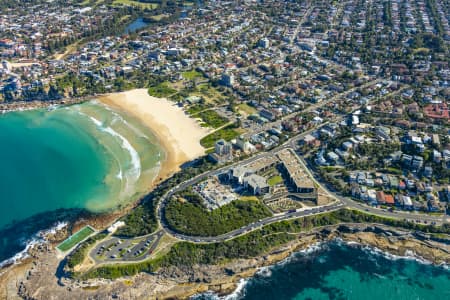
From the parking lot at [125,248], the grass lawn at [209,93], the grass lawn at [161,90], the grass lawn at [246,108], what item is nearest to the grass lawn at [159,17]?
the grass lawn at [161,90]

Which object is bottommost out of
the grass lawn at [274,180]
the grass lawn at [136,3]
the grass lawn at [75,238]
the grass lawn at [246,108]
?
the grass lawn at [75,238]

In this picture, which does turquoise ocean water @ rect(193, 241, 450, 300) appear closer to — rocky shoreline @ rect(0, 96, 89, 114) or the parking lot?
the parking lot

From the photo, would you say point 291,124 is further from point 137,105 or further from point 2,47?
point 2,47

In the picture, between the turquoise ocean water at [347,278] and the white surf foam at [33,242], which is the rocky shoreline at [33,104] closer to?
the white surf foam at [33,242]

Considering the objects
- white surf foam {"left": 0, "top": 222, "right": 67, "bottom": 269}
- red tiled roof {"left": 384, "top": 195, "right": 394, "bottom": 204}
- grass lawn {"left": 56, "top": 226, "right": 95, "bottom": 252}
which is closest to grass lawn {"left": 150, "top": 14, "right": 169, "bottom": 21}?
white surf foam {"left": 0, "top": 222, "right": 67, "bottom": 269}

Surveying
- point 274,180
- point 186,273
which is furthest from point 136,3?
point 186,273
